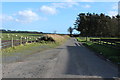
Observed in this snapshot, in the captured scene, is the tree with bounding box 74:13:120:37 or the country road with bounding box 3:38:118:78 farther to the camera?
the tree with bounding box 74:13:120:37

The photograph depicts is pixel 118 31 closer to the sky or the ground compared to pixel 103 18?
closer to the ground

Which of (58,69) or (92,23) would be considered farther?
(92,23)

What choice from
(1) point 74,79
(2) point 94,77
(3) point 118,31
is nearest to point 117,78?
(2) point 94,77

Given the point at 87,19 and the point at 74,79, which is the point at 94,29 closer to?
the point at 87,19

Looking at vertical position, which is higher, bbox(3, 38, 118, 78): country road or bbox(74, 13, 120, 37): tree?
bbox(74, 13, 120, 37): tree

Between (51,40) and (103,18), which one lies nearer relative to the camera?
(51,40)

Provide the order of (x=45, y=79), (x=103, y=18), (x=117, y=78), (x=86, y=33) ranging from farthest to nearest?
(x=86, y=33) → (x=103, y=18) → (x=117, y=78) → (x=45, y=79)

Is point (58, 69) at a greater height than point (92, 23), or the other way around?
point (92, 23)

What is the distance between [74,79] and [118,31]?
73.8 feet

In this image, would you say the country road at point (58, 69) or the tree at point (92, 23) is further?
the tree at point (92, 23)

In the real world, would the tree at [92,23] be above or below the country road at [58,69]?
above

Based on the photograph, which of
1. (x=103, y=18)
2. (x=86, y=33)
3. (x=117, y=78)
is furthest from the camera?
(x=86, y=33)

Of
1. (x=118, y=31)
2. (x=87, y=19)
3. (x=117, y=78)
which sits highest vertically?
(x=87, y=19)

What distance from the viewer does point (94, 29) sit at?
207 feet
